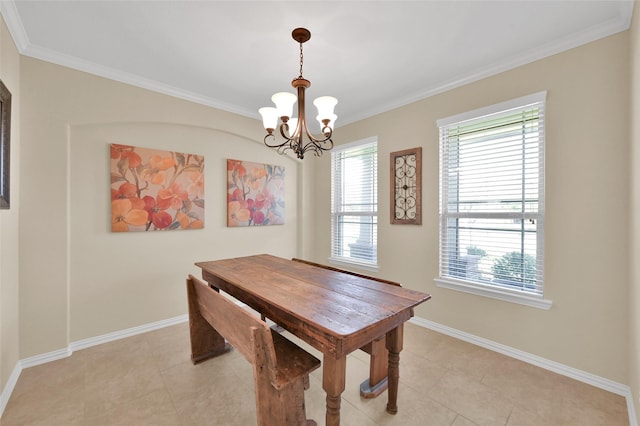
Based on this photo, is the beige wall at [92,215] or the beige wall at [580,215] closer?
the beige wall at [580,215]

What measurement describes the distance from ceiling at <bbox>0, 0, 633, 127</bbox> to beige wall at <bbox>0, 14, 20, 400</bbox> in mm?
212

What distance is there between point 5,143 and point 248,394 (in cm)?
242

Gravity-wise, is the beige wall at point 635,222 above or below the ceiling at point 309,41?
below

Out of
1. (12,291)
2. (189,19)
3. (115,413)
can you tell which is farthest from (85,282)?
(189,19)

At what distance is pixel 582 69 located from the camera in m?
2.02

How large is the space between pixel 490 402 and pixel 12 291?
3.56m

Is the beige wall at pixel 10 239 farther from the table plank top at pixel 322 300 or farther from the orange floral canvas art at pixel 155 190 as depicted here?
the table plank top at pixel 322 300

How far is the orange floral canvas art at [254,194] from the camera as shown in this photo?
3456 mm

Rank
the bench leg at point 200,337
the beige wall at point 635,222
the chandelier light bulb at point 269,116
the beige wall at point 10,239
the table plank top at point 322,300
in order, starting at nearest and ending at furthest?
the table plank top at point 322,300 < the beige wall at point 635,222 < the beige wall at point 10,239 < the chandelier light bulb at point 269,116 < the bench leg at point 200,337

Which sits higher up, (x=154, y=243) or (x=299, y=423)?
(x=154, y=243)

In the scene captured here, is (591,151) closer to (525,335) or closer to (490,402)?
(525,335)

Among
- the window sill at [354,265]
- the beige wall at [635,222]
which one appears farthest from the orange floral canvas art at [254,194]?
the beige wall at [635,222]

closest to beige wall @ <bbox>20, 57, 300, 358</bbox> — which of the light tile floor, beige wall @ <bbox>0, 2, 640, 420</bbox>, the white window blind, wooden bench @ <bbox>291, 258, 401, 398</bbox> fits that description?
beige wall @ <bbox>0, 2, 640, 420</bbox>

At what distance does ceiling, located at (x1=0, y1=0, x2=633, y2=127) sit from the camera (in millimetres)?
1749
